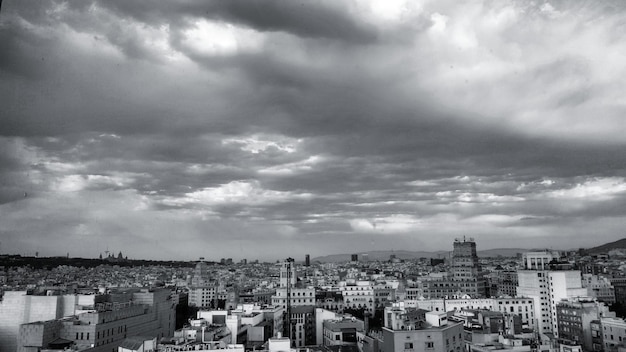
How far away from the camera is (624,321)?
1984 inches

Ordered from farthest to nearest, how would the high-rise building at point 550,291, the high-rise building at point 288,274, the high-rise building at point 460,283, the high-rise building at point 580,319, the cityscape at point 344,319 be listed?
the high-rise building at point 460,283 < the high-rise building at point 288,274 < the high-rise building at point 550,291 < the high-rise building at point 580,319 < the cityscape at point 344,319

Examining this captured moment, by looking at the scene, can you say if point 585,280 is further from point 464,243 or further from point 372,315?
point 372,315

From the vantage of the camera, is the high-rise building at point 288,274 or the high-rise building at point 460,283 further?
the high-rise building at point 460,283

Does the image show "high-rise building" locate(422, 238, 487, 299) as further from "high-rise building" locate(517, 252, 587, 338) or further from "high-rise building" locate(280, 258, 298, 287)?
"high-rise building" locate(280, 258, 298, 287)

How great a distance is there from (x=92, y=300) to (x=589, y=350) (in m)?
53.4

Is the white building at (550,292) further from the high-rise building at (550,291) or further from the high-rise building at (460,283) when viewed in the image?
the high-rise building at (460,283)

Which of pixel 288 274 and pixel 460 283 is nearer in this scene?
pixel 288 274

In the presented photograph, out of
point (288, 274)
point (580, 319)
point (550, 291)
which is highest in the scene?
point (288, 274)

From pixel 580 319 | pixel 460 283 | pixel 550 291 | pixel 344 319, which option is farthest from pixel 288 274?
pixel 580 319

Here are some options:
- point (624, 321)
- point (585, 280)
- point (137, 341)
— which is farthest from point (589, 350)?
point (137, 341)

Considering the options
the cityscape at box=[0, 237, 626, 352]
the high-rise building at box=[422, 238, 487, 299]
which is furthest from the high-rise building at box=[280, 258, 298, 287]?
the high-rise building at box=[422, 238, 487, 299]

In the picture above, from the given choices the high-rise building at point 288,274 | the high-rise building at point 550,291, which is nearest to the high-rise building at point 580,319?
the high-rise building at point 550,291

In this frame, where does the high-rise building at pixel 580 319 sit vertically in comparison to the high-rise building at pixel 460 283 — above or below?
below

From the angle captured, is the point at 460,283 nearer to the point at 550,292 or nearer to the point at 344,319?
the point at 550,292
